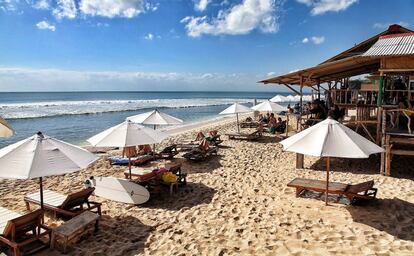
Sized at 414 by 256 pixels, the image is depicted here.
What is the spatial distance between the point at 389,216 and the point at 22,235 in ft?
21.9

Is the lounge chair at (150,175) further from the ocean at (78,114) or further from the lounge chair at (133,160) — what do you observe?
the ocean at (78,114)

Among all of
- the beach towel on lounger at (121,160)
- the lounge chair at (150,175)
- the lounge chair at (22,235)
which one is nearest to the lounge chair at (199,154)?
the beach towel on lounger at (121,160)

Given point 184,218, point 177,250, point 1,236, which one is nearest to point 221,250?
point 177,250

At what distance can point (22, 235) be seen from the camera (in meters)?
5.18

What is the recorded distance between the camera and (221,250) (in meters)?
4.88

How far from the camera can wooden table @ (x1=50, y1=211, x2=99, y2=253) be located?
509cm

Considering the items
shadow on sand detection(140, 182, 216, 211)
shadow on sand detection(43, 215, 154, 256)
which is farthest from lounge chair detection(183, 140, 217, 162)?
shadow on sand detection(43, 215, 154, 256)

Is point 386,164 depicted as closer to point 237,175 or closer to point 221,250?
point 237,175

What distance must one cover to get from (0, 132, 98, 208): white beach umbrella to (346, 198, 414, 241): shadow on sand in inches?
209

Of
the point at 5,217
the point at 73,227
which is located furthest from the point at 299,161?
the point at 5,217

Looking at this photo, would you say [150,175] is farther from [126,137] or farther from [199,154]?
[199,154]

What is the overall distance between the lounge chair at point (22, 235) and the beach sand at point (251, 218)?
0.28 m

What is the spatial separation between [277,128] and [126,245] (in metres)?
13.5

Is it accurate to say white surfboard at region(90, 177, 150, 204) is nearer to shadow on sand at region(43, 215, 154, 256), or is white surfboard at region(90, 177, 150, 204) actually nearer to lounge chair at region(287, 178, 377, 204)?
shadow on sand at region(43, 215, 154, 256)
